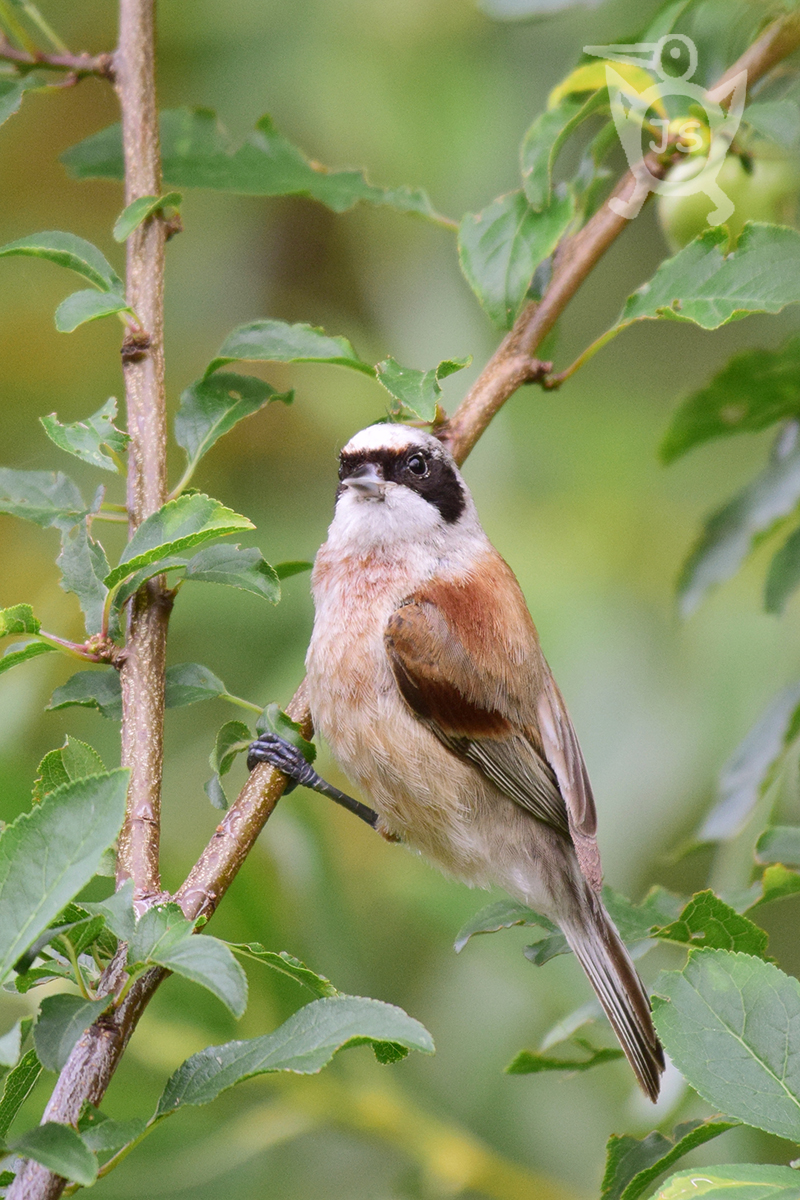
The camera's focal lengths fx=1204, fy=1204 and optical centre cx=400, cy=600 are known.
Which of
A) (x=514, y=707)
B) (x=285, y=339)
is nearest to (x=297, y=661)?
(x=514, y=707)

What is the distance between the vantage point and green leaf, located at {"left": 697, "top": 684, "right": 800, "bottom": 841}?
7.36 feet

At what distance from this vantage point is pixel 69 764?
59.3 inches

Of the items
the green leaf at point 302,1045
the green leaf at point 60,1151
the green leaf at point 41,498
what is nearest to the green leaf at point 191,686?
the green leaf at point 41,498

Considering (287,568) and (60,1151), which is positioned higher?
(287,568)

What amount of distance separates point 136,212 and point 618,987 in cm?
154

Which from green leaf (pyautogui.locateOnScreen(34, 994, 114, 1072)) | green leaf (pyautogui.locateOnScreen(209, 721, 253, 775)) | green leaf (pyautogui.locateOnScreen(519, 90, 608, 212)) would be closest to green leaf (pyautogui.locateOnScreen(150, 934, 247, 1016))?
green leaf (pyautogui.locateOnScreen(34, 994, 114, 1072))

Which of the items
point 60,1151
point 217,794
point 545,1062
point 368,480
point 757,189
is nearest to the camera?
point 60,1151

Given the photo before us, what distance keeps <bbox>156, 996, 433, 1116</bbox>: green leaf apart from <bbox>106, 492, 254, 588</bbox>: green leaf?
21.9 inches

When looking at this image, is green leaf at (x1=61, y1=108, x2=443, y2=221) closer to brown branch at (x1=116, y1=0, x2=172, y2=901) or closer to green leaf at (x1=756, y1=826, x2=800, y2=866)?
brown branch at (x1=116, y1=0, x2=172, y2=901)

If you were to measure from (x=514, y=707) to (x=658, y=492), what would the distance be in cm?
154

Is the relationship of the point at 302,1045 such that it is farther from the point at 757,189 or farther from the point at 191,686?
the point at 757,189

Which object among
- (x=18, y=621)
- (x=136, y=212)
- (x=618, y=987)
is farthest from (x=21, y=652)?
(x=618, y=987)

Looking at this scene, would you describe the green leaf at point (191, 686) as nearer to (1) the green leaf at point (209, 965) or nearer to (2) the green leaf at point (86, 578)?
(2) the green leaf at point (86, 578)

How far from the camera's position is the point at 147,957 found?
123 cm
